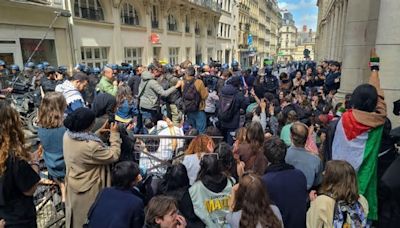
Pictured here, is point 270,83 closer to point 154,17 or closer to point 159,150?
point 159,150

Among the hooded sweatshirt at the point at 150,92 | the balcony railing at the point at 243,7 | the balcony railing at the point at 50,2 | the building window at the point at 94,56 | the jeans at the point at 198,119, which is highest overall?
the balcony railing at the point at 243,7

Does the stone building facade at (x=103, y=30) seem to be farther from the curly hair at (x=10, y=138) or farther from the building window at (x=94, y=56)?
the curly hair at (x=10, y=138)

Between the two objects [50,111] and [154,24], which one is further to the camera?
[154,24]

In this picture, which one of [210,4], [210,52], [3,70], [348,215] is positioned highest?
[210,4]

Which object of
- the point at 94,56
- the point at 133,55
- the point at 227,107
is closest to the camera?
the point at 227,107

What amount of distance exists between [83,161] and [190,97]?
3850mm

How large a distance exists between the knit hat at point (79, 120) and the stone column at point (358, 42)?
627cm

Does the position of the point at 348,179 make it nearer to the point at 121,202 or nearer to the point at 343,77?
the point at 121,202

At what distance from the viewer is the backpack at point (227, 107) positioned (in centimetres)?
603

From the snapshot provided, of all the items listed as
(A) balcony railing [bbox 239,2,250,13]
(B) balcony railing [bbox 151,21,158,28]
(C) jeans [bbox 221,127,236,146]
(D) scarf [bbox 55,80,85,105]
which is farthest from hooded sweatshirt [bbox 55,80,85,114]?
(A) balcony railing [bbox 239,2,250,13]

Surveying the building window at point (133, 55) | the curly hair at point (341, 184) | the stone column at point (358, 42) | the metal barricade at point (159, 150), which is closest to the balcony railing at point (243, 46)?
the building window at point (133, 55)

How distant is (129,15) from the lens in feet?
68.3

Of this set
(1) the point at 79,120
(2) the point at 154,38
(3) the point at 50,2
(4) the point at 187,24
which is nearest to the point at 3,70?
(3) the point at 50,2

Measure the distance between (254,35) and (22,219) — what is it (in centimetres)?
6618
